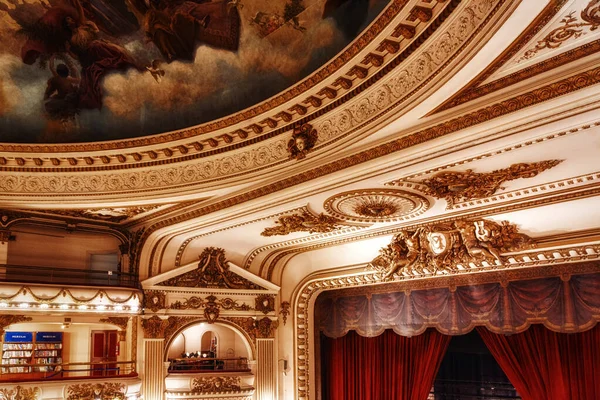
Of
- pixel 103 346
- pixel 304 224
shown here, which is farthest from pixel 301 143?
pixel 103 346

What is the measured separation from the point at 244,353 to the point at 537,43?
11.6 m

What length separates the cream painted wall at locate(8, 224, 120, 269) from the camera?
1192 cm

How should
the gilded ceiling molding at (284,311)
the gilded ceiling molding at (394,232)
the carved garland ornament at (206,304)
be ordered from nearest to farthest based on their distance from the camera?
the gilded ceiling molding at (394,232), the carved garland ornament at (206,304), the gilded ceiling molding at (284,311)

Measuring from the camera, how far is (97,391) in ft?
38.0

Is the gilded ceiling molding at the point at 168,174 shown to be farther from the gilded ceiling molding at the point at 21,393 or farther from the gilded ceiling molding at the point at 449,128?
the gilded ceiling molding at the point at 21,393

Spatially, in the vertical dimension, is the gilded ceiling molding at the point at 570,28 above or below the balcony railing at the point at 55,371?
above

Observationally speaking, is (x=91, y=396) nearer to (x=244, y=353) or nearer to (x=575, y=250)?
(x=244, y=353)

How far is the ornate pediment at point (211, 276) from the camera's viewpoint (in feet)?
43.5

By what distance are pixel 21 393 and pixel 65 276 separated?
2.47m

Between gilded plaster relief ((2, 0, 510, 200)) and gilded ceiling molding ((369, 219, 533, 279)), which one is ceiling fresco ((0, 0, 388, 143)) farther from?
gilded ceiling molding ((369, 219, 533, 279))

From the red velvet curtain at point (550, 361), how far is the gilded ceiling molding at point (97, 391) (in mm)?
7461

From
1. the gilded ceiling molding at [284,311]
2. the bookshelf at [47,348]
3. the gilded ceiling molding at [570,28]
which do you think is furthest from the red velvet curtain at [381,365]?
the gilded ceiling molding at [570,28]

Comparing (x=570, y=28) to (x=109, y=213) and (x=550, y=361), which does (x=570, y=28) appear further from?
(x=109, y=213)

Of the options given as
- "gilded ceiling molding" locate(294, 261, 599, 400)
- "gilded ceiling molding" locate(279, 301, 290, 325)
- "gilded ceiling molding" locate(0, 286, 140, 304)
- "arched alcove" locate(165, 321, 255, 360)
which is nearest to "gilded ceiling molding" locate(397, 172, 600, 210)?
"gilded ceiling molding" locate(294, 261, 599, 400)
